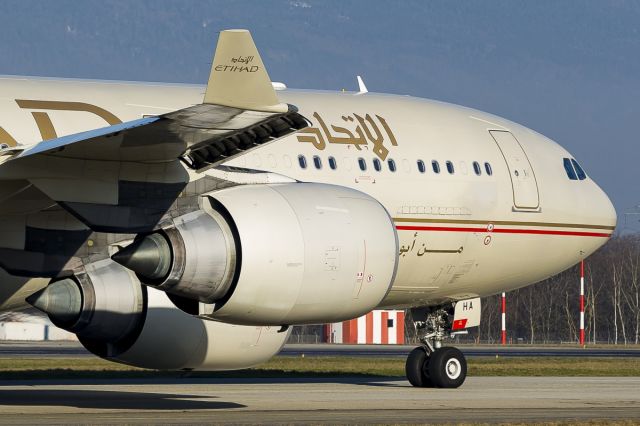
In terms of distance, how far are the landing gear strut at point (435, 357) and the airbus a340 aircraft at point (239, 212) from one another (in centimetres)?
5

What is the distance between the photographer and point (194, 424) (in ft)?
53.6

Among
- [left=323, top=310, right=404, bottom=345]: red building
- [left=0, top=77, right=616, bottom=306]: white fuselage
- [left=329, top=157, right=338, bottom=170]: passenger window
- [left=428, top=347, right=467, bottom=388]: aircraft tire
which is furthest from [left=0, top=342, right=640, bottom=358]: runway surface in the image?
[left=329, top=157, right=338, bottom=170]: passenger window

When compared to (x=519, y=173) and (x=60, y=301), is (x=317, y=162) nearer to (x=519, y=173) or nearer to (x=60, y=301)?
(x=519, y=173)

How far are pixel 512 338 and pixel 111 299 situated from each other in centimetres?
9231

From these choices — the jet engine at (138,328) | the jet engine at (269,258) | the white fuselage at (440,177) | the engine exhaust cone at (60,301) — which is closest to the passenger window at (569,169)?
the white fuselage at (440,177)

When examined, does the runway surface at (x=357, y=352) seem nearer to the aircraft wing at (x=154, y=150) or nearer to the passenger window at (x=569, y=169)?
the passenger window at (x=569, y=169)

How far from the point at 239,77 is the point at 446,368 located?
11550mm

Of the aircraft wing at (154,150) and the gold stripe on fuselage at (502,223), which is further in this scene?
the gold stripe on fuselage at (502,223)

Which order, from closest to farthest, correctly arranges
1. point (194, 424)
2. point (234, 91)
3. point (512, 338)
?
1. point (234, 91)
2. point (194, 424)
3. point (512, 338)

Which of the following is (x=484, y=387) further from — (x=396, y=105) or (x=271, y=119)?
(x=271, y=119)

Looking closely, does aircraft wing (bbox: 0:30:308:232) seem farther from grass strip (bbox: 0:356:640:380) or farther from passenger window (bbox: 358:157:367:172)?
grass strip (bbox: 0:356:640:380)

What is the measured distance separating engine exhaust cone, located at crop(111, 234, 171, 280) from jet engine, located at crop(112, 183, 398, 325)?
1 centimetres

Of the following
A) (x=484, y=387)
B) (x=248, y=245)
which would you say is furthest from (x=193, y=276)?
(x=484, y=387)

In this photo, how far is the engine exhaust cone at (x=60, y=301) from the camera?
16.7 m
